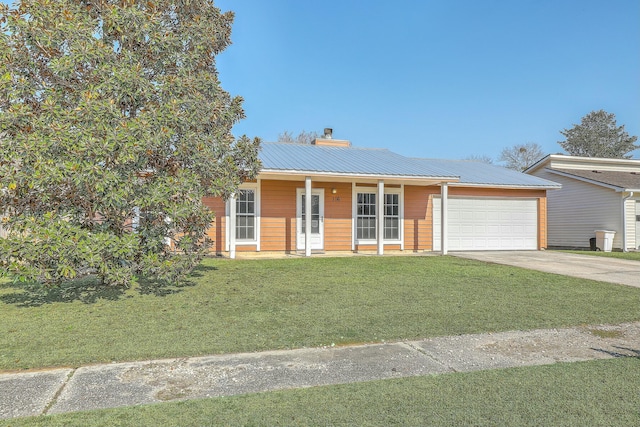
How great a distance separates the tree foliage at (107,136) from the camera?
518 centimetres

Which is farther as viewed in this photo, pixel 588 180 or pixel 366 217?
pixel 588 180

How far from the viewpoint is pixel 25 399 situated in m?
2.76

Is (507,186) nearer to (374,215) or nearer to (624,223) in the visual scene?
(374,215)

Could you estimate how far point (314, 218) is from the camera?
1310cm

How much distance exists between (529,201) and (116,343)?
15387mm

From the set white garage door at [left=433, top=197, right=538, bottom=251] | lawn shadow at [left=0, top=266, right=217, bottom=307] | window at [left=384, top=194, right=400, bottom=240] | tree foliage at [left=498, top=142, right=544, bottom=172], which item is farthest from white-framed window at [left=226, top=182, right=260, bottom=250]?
tree foliage at [left=498, top=142, right=544, bottom=172]

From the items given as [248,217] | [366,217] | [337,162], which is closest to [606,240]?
[366,217]

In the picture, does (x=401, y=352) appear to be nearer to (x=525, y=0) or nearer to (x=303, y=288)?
(x=303, y=288)

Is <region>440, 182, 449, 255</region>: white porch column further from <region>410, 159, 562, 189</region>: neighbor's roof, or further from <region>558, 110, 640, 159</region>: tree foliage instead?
<region>558, 110, 640, 159</region>: tree foliage

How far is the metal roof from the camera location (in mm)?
12008

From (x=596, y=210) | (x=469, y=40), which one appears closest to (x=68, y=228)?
(x=469, y=40)

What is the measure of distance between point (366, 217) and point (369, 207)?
0.36 meters

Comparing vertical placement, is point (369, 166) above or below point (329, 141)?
below

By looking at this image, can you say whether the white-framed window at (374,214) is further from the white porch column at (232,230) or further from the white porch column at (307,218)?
the white porch column at (232,230)
